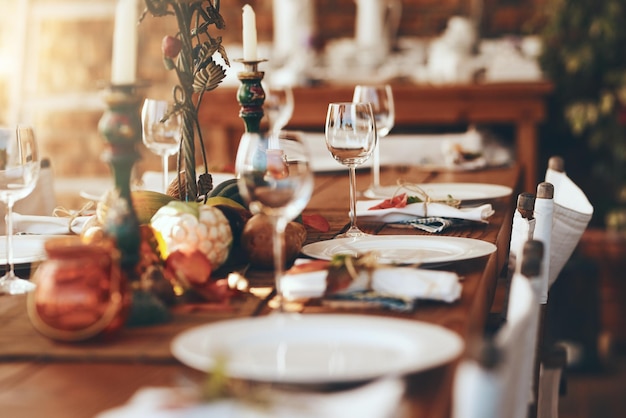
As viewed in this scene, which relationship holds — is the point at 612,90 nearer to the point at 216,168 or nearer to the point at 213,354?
the point at 216,168

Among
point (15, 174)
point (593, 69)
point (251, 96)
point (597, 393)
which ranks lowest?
point (597, 393)

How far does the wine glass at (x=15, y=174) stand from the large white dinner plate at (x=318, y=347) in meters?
0.45

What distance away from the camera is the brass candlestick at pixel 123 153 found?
3.83 feet

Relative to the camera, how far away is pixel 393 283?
120 centimetres

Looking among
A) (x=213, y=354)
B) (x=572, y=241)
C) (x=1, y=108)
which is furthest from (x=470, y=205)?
(x=1, y=108)

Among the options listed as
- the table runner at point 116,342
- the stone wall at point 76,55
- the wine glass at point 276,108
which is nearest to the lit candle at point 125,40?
the table runner at point 116,342

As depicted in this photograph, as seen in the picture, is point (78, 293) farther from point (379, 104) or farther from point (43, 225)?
point (379, 104)

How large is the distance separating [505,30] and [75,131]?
7.87 ft

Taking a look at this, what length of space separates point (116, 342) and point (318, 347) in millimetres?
227

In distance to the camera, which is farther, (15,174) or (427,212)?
(427,212)

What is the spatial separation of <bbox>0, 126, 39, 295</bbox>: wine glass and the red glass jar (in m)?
0.31

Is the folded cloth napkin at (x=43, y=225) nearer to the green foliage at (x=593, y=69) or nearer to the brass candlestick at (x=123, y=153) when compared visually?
the brass candlestick at (x=123, y=153)

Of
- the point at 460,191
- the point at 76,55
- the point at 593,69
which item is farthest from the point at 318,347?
the point at 76,55

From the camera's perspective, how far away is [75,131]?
5.60 meters
